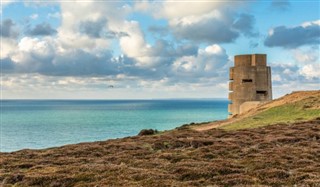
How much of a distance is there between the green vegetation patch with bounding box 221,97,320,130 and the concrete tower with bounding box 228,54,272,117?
7179mm

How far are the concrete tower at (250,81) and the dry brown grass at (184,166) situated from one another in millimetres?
26818

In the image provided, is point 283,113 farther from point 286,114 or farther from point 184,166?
point 184,166

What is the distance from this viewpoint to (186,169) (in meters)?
14.8

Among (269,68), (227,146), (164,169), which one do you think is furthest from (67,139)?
(164,169)

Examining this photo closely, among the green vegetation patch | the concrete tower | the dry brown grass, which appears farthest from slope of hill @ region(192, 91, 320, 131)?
the dry brown grass

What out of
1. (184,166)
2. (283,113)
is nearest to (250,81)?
→ (283,113)

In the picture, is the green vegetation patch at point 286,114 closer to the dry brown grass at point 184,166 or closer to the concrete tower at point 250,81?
the concrete tower at point 250,81

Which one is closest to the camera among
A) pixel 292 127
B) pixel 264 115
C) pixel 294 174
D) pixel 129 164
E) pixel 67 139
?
pixel 294 174

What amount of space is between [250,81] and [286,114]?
1166cm

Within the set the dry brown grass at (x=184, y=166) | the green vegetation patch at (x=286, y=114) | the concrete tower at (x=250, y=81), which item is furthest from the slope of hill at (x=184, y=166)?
the concrete tower at (x=250, y=81)

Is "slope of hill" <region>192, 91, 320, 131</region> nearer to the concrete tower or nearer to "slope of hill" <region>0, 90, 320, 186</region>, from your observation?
the concrete tower

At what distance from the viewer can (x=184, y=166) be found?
15.5 meters

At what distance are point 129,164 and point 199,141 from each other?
749 centimetres

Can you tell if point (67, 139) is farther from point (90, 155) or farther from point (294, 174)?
point (294, 174)
